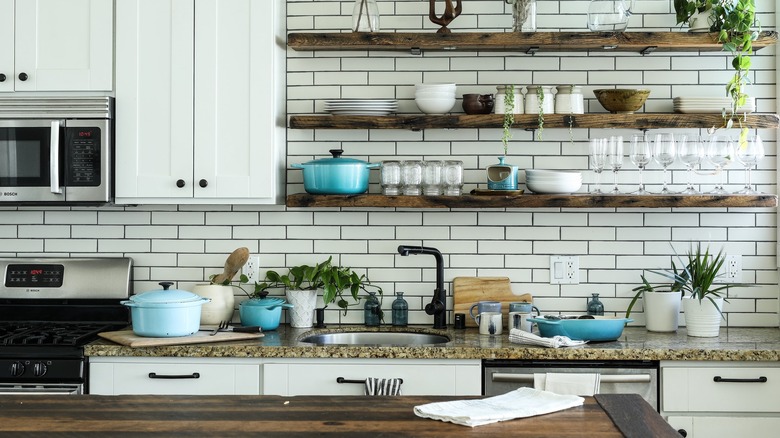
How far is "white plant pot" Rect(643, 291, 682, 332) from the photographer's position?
4.22 metres

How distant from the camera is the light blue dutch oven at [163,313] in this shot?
12.8ft

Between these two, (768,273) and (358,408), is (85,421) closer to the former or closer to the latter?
(358,408)

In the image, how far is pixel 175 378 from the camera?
384cm

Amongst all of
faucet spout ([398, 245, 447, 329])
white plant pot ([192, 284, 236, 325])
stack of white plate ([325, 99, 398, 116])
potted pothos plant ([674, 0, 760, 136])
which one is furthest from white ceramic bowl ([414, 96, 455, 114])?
white plant pot ([192, 284, 236, 325])

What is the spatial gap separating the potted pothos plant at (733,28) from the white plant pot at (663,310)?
2.53 feet

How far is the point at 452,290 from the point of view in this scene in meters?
4.50

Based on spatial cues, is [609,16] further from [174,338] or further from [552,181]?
[174,338]

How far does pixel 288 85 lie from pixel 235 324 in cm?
120

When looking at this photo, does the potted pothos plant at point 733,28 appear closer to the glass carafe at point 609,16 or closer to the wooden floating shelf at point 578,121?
the wooden floating shelf at point 578,121

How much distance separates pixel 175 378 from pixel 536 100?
2.03 metres

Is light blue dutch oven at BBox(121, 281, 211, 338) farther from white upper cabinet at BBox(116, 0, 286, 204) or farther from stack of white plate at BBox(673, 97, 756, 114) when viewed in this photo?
stack of white plate at BBox(673, 97, 756, 114)

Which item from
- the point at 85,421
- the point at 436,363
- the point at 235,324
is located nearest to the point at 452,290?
the point at 436,363

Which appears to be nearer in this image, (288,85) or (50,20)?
(50,20)

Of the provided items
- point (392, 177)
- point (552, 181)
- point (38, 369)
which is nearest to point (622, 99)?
point (552, 181)
